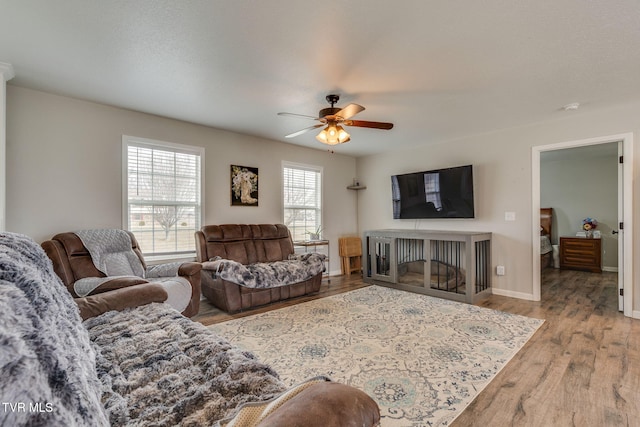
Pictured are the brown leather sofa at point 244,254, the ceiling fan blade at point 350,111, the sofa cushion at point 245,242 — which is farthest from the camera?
the sofa cushion at point 245,242

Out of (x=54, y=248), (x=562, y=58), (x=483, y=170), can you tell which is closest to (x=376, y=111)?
(x=562, y=58)

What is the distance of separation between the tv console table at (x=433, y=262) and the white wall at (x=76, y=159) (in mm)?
2479

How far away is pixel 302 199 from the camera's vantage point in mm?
5520

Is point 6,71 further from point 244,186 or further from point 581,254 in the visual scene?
point 581,254

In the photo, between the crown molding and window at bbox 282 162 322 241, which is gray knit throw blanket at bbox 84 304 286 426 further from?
window at bbox 282 162 322 241

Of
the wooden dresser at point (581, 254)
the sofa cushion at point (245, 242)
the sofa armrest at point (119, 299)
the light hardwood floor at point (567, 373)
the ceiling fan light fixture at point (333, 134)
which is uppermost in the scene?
the ceiling fan light fixture at point (333, 134)

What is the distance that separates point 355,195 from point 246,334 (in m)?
4.19

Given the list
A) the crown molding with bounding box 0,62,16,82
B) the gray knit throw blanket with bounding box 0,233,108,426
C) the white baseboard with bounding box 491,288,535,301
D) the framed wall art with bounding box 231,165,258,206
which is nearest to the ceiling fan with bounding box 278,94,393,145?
the framed wall art with bounding box 231,165,258,206

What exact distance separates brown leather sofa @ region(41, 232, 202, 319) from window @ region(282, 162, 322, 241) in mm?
2314

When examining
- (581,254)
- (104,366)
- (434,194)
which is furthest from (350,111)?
(581,254)

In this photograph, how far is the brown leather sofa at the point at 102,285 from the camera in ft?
6.51

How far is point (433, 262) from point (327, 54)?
10.9 ft

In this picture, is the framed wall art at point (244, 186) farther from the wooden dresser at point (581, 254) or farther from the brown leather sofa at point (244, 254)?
the wooden dresser at point (581, 254)

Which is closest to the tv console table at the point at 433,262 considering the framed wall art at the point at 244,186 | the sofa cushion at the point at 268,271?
the sofa cushion at the point at 268,271
